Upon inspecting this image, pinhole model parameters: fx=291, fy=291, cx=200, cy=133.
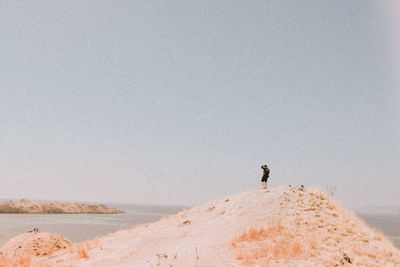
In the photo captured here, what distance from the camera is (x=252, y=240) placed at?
541 inches

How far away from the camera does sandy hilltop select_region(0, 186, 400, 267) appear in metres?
12.0

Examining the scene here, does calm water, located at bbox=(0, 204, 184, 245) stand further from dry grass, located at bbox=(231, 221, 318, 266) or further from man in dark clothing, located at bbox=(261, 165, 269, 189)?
dry grass, located at bbox=(231, 221, 318, 266)

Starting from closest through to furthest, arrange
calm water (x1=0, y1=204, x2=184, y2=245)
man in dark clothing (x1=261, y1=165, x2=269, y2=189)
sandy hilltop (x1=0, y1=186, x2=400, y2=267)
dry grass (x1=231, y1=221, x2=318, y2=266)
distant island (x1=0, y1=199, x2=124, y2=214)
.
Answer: dry grass (x1=231, y1=221, x2=318, y2=266) < sandy hilltop (x1=0, y1=186, x2=400, y2=267) < man in dark clothing (x1=261, y1=165, x2=269, y2=189) < calm water (x1=0, y1=204, x2=184, y2=245) < distant island (x1=0, y1=199, x2=124, y2=214)

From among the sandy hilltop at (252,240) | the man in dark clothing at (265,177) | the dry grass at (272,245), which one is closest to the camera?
the dry grass at (272,245)

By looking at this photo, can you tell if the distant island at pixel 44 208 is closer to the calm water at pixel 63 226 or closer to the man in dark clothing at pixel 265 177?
the calm water at pixel 63 226

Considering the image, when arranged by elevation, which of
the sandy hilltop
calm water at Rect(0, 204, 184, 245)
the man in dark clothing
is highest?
the man in dark clothing

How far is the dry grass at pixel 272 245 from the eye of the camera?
1171 centimetres

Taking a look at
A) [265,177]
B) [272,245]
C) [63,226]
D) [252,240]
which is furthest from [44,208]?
[272,245]

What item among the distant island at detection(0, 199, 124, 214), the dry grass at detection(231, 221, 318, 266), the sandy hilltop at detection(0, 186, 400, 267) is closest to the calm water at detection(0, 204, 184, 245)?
the distant island at detection(0, 199, 124, 214)

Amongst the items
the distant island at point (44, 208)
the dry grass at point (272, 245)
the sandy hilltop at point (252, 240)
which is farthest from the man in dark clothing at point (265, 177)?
the distant island at point (44, 208)

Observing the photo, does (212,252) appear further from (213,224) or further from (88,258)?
(88,258)

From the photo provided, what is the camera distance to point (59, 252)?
20.7 meters

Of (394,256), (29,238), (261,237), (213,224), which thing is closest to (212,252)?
(261,237)

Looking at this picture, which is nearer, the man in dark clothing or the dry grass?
the dry grass
